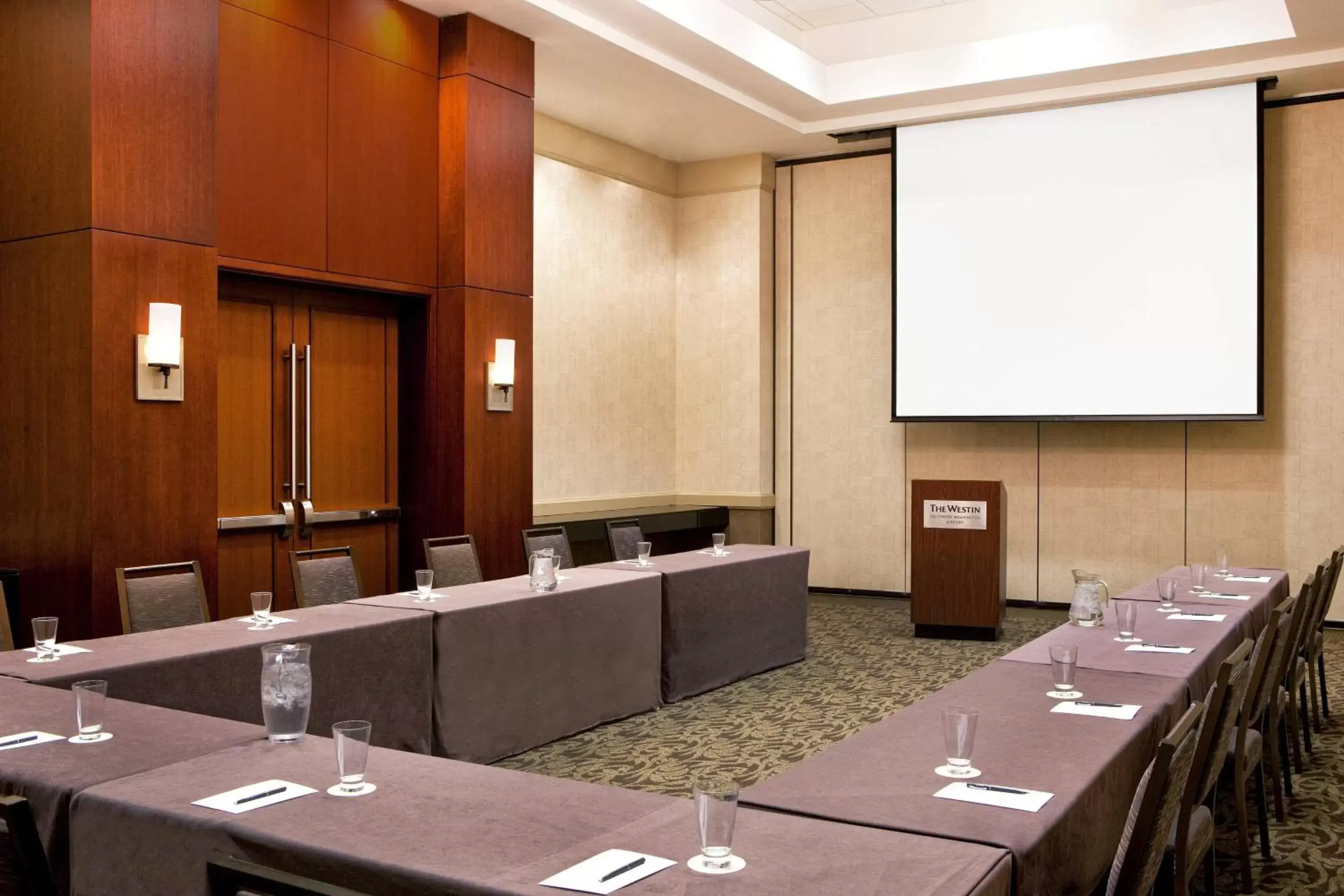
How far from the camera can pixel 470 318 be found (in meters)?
7.56

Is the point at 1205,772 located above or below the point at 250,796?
below

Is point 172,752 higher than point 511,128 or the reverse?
the reverse

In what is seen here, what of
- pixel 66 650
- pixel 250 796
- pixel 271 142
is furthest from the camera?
pixel 271 142

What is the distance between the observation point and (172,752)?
260 cm

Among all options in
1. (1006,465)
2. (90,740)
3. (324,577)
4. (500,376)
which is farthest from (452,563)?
(1006,465)

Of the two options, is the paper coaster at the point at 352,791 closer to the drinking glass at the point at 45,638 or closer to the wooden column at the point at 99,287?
the drinking glass at the point at 45,638

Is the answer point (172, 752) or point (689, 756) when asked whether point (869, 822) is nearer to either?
point (172, 752)

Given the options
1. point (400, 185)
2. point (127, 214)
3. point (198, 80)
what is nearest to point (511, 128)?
point (400, 185)

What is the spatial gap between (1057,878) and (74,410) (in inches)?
190

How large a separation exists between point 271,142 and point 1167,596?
16.6 ft

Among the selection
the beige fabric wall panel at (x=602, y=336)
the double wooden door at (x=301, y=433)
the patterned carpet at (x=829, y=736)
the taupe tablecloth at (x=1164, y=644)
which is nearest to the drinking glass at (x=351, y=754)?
the taupe tablecloth at (x=1164, y=644)

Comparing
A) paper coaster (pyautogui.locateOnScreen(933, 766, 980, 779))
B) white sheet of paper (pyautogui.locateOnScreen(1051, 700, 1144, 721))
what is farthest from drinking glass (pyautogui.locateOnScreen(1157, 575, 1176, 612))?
paper coaster (pyautogui.locateOnScreen(933, 766, 980, 779))

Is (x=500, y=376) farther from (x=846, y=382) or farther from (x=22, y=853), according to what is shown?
(x=22, y=853)

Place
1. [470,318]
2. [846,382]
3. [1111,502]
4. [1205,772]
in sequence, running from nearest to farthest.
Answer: [1205,772], [470,318], [1111,502], [846,382]
